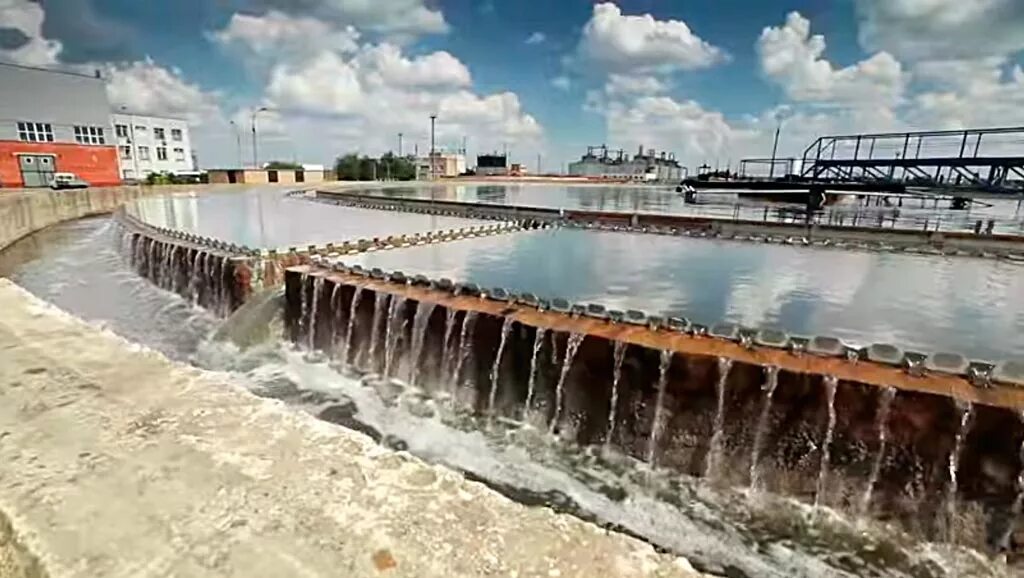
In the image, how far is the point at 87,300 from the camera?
9.93 metres

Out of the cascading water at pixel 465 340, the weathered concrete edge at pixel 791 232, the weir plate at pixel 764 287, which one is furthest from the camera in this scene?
the weathered concrete edge at pixel 791 232

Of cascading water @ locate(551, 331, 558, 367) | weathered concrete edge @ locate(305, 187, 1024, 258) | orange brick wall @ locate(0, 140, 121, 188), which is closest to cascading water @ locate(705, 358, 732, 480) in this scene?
cascading water @ locate(551, 331, 558, 367)

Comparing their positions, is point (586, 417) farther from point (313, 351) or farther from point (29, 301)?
point (29, 301)

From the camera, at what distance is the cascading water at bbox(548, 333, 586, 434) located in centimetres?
461

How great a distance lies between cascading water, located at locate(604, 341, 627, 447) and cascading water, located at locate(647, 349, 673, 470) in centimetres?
31

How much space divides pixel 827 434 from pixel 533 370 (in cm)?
232

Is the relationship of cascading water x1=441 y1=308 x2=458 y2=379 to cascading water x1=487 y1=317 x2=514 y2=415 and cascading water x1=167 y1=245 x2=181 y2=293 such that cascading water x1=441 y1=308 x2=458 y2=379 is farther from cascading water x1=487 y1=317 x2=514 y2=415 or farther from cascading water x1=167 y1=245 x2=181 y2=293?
cascading water x1=167 y1=245 x2=181 y2=293

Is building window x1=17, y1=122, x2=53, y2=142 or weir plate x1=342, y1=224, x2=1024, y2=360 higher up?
building window x1=17, y1=122, x2=53, y2=142

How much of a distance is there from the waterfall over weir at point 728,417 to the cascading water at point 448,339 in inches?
0.5

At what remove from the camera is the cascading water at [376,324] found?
19.8 feet

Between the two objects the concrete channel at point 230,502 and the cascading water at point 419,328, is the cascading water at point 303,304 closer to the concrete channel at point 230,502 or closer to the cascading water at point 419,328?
the cascading water at point 419,328

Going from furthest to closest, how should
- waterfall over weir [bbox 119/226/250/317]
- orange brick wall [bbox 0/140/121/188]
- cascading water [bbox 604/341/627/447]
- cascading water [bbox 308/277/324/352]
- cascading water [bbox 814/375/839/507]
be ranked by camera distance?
orange brick wall [bbox 0/140/121/188] < waterfall over weir [bbox 119/226/250/317] < cascading water [bbox 308/277/324/352] < cascading water [bbox 604/341/627/447] < cascading water [bbox 814/375/839/507]

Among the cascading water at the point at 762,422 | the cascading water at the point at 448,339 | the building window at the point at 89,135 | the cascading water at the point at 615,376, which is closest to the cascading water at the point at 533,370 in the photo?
the cascading water at the point at 615,376

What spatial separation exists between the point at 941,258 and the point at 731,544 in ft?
28.1
